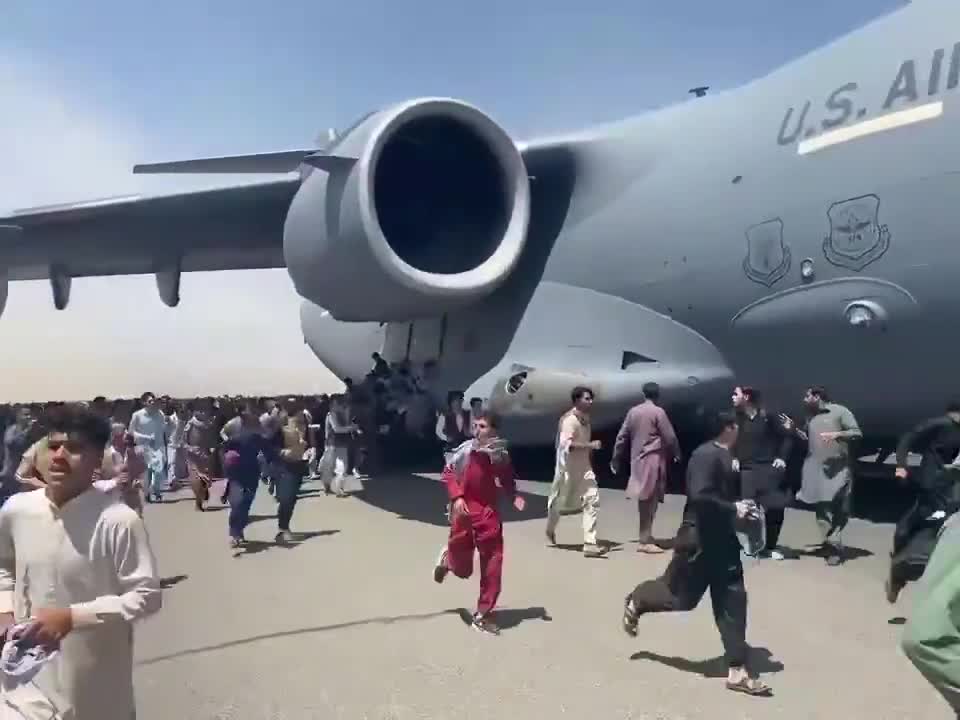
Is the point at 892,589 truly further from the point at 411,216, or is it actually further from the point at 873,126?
the point at 411,216

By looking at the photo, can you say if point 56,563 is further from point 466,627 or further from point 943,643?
point 466,627

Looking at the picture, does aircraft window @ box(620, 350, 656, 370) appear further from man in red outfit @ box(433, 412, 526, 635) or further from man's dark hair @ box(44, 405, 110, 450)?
man's dark hair @ box(44, 405, 110, 450)

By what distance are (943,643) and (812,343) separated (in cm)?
605

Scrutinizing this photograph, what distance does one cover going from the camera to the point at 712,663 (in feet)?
14.6

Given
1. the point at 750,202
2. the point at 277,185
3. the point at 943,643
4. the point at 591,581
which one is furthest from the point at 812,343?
the point at 277,185

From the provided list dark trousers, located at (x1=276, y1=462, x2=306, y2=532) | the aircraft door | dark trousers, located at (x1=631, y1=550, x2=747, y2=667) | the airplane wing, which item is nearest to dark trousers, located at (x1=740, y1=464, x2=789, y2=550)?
dark trousers, located at (x1=631, y1=550, x2=747, y2=667)

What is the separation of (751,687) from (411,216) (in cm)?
791

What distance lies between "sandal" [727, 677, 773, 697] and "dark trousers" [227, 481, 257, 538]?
4.70 metres

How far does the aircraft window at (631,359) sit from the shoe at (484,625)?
4.55 meters

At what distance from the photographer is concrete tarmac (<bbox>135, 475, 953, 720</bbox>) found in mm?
3969

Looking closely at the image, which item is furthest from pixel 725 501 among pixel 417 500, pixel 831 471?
pixel 417 500

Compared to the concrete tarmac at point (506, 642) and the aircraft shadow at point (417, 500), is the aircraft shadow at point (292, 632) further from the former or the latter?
the aircraft shadow at point (417, 500)

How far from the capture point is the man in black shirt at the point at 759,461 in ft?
21.5

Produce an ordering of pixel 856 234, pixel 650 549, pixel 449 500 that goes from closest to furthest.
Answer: pixel 449 500 → pixel 650 549 → pixel 856 234
